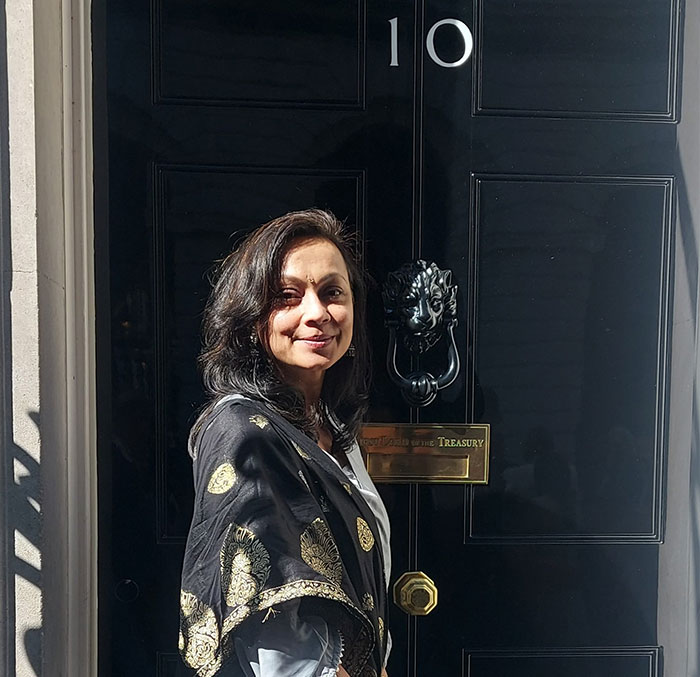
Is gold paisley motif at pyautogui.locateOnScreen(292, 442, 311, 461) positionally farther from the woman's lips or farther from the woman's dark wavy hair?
the woman's lips

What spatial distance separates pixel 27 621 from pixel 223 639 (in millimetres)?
698

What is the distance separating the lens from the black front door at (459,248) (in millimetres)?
1965

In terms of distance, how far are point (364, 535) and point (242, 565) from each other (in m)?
0.27

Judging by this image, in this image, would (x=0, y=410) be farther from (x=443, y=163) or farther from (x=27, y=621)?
(x=443, y=163)

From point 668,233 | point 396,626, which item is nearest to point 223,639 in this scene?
point 396,626

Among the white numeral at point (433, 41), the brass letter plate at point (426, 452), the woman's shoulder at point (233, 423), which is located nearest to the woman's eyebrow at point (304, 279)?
the woman's shoulder at point (233, 423)

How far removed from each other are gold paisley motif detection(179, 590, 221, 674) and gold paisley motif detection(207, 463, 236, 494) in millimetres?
191

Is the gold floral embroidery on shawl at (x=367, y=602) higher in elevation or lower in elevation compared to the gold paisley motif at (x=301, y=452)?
lower

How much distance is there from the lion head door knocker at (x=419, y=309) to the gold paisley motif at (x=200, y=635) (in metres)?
0.82

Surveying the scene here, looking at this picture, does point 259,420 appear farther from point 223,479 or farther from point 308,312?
point 308,312

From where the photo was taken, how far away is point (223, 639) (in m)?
1.32

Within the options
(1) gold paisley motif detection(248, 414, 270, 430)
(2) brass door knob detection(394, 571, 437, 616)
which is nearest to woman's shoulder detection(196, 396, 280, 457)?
(1) gold paisley motif detection(248, 414, 270, 430)

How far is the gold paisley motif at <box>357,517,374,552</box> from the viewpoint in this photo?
4.86 ft

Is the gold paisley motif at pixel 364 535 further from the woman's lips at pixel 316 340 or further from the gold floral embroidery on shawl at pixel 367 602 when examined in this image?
the woman's lips at pixel 316 340
